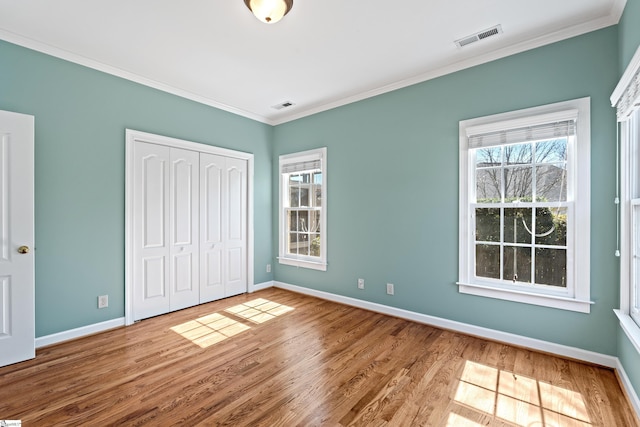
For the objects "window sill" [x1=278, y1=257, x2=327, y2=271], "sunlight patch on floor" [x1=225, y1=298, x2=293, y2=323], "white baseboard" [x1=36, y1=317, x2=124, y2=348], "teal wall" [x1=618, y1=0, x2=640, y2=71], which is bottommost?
"sunlight patch on floor" [x1=225, y1=298, x2=293, y2=323]

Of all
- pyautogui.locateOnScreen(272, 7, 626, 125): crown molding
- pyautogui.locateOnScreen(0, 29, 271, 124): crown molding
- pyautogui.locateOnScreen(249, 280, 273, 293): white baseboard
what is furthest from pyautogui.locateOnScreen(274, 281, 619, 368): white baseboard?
pyautogui.locateOnScreen(0, 29, 271, 124): crown molding

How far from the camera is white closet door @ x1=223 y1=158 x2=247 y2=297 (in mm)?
4391

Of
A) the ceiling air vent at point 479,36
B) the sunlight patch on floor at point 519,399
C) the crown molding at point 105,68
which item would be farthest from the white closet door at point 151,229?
the ceiling air vent at point 479,36

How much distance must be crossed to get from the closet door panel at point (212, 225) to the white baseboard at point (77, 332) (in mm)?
1047

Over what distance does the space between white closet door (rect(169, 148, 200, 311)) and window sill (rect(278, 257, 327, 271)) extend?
136 centimetres

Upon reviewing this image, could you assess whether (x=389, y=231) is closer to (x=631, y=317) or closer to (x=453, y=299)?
(x=453, y=299)

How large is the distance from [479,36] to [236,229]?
3761mm

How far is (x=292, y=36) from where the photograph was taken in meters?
2.64

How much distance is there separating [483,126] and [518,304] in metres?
1.74

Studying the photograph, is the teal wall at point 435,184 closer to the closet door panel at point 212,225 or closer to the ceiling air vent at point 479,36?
the ceiling air vent at point 479,36

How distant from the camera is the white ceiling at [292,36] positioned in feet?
7.47

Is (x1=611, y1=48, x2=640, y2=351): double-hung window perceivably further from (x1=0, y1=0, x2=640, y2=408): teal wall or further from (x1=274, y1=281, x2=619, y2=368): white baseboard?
(x1=274, y1=281, x2=619, y2=368): white baseboard

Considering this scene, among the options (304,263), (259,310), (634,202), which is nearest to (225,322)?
(259,310)

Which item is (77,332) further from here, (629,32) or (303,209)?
(629,32)
